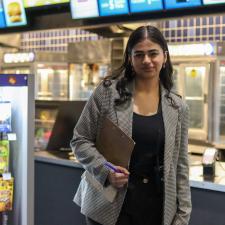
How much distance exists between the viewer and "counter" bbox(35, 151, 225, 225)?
2.38 m

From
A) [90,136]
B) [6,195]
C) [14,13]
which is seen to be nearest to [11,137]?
[6,195]

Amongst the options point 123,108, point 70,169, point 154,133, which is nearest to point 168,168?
point 154,133

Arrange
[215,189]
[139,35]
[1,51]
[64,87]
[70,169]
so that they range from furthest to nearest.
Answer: [1,51], [64,87], [70,169], [215,189], [139,35]

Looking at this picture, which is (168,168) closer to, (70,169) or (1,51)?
(70,169)

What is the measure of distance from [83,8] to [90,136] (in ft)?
7.81

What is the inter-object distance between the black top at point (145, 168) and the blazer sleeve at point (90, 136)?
0.46ft

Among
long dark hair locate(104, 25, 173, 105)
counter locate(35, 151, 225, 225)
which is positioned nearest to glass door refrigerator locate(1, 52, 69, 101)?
counter locate(35, 151, 225, 225)

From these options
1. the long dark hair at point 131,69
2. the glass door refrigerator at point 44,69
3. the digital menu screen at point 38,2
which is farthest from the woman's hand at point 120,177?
the glass door refrigerator at point 44,69

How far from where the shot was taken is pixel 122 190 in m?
1.72

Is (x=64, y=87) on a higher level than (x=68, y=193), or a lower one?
higher

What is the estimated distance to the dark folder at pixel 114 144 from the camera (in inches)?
65.9

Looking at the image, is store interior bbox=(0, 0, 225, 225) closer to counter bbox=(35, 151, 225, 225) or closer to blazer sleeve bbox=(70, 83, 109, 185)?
counter bbox=(35, 151, 225, 225)

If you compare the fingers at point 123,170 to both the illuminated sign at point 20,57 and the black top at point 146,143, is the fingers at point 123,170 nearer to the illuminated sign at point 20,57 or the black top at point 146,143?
the black top at point 146,143

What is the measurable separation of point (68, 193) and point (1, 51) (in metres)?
5.26
